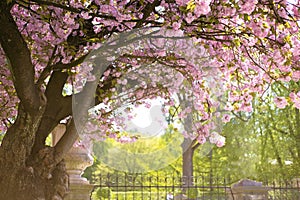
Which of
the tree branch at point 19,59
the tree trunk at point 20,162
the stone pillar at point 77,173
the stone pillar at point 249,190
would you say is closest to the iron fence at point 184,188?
the stone pillar at point 249,190

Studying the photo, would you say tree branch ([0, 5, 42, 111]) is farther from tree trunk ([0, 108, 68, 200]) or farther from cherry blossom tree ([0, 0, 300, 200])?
tree trunk ([0, 108, 68, 200])

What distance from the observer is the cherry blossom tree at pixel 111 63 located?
4949 millimetres

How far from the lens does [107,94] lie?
247 inches

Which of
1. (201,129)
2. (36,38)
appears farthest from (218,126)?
(36,38)

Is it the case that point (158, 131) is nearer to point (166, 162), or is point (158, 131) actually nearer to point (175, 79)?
point (166, 162)

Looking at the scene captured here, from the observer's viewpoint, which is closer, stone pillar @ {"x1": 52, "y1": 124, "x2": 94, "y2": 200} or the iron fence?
stone pillar @ {"x1": 52, "y1": 124, "x2": 94, "y2": 200}

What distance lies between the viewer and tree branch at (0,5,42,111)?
4.98 meters

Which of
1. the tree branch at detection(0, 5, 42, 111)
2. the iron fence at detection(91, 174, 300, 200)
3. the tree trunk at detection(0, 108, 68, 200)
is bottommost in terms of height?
the iron fence at detection(91, 174, 300, 200)

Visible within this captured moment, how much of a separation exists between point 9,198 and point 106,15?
8.49ft

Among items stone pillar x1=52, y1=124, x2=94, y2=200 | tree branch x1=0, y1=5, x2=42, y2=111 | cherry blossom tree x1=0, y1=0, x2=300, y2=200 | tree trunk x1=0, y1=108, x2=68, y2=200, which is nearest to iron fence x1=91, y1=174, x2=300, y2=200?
stone pillar x1=52, y1=124, x2=94, y2=200

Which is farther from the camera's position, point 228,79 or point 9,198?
point 228,79

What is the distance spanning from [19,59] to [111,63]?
5.58 ft

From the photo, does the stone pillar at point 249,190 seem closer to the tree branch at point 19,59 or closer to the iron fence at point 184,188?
the iron fence at point 184,188

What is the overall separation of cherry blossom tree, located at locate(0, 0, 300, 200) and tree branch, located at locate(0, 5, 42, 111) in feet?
0.04
